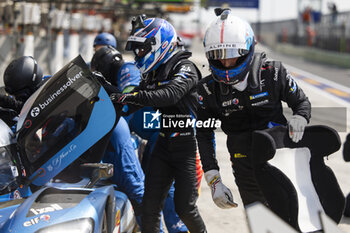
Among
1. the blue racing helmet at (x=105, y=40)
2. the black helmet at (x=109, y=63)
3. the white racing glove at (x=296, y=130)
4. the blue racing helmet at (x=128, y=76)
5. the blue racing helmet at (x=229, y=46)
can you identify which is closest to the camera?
the white racing glove at (x=296, y=130)

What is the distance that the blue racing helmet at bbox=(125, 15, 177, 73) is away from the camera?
412cm

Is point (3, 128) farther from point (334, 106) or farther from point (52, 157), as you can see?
point (334, 106)

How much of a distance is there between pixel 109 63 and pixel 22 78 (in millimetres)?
1209

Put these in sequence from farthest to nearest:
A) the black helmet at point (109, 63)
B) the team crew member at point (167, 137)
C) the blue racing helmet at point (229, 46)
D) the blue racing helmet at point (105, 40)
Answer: the blue racing helmet at point (105, 40) < the black helmet at point (109, 63) < the team crew member at point (167, 137) < the blue racing helmet at point (229, 46)

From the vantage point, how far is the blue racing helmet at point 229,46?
3.38 metres

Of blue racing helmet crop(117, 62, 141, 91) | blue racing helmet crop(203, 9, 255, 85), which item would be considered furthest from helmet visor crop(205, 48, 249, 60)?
blue racing helmet crop(117, 62, 141, 91)

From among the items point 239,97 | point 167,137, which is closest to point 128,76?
point 167,137

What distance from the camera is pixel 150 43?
4.13 metres

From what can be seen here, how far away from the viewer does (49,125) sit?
3.44 m

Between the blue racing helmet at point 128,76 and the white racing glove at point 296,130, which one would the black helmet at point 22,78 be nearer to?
the blue racing helmet at point 128,76

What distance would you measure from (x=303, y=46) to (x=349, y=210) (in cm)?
3956

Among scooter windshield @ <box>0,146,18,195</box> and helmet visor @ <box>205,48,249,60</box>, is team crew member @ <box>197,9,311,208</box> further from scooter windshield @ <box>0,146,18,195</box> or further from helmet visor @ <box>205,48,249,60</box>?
scooter windshield @ <box>0,146,18,195</box>

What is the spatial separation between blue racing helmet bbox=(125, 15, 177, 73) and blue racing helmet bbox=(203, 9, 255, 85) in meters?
0.72

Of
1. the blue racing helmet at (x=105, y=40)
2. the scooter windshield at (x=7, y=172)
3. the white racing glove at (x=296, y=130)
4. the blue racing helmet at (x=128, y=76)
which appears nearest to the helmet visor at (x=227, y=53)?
the white racing glove at (x=296, y=130)
